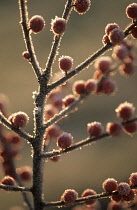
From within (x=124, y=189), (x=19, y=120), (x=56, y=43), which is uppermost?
(x=56, y=43)

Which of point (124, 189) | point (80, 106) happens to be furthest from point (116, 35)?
point (80, 106)

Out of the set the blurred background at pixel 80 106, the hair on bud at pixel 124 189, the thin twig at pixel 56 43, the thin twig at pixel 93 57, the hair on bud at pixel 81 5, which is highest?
the blurred background at pixel 80 106

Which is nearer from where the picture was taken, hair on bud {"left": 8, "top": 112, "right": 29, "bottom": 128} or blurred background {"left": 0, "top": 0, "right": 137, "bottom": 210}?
hair on bud {"left": 8, "top": 112, "right": 29, "bottom": 128}

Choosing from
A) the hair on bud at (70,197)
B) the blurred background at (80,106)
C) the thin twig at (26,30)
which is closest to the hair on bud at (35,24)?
the thin twig at (26,30)

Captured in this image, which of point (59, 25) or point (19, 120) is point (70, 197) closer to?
point (19, 120)

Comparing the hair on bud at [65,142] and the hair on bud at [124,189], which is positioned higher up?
the hair on bud at [65,142]

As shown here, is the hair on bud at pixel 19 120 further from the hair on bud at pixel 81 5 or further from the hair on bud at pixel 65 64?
the hair on bud at pixel 81 5

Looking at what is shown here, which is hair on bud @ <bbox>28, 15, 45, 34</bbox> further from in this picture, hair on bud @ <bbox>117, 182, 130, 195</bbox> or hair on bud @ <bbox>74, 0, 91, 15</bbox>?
hair on bud @ <bbox>117, 182, 130, 195</bbox>

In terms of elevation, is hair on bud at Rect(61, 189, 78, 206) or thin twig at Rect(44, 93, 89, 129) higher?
thin twig at Rect(44, 93, 89, 129)

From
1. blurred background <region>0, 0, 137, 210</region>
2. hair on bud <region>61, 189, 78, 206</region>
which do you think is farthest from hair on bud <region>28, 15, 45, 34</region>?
blurred background <region>0, 0, 137, 210</region>
